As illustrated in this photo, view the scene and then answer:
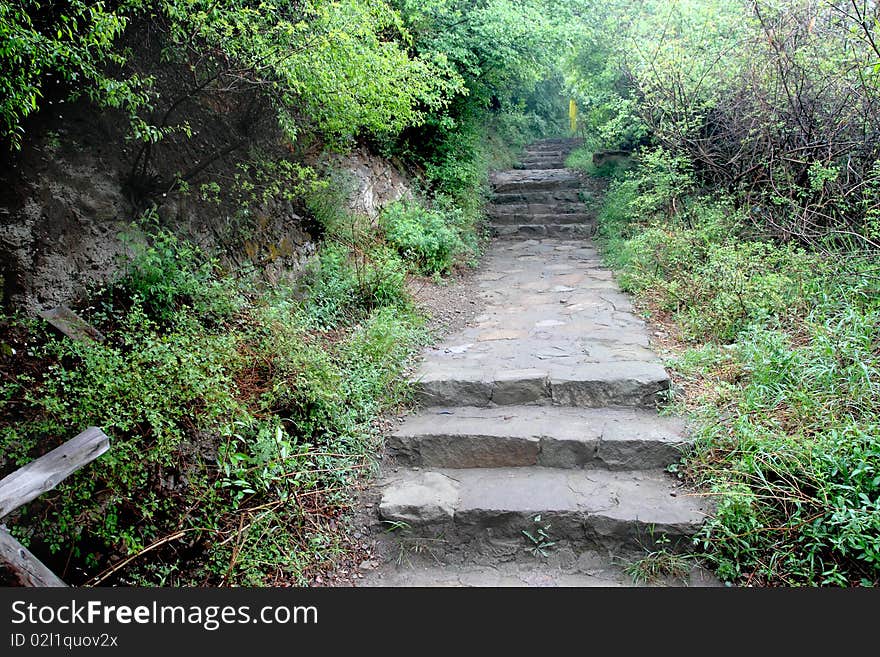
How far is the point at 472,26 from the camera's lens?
8164 millimetres

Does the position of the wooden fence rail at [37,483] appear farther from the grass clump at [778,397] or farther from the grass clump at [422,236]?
the grass clump at [422,236]

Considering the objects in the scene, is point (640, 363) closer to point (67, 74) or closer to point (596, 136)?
point (67, 74)

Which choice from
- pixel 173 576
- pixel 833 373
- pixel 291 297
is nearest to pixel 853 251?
pixel 833 373

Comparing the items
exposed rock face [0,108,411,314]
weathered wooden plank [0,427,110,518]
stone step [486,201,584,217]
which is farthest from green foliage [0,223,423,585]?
stone step [486,201,584,217]

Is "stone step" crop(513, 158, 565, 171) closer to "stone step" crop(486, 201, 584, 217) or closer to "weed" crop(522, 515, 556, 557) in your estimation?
"stone step" crop(486, 201, 584, 217)

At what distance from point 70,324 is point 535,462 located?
2811 mm

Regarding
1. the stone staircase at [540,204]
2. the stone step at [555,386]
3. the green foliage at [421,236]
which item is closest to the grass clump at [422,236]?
the green foliage at [421,236]

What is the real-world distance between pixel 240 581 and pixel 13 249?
2.38 metres

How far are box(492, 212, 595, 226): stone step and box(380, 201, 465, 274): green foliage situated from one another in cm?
241

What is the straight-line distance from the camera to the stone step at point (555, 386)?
4.11m

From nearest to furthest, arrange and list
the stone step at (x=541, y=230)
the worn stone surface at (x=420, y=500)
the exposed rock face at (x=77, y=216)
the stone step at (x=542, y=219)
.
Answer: the worn stone surface at (x=420, y=500) < the exposed rock face at (x=77, y=216) < the stone step at (x=541, y=230) < the stone step at (x=542, y=219)

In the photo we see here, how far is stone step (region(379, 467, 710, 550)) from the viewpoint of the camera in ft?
10.2

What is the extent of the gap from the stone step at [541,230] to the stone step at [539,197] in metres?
1.05

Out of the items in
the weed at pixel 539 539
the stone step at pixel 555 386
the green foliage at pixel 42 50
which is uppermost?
the green foliage at pixel 42 50
